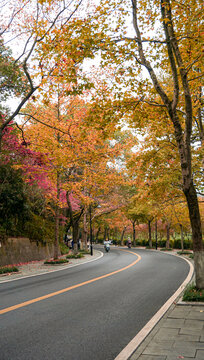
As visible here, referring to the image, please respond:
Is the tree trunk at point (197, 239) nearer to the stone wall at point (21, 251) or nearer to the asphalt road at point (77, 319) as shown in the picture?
the asphalt road at point (77, 319)

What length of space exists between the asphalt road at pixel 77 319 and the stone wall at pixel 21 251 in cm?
677

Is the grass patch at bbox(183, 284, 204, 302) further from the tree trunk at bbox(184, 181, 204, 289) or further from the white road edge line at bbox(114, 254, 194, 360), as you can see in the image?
the white road edge line at bbox(114, 254, 194, 360)

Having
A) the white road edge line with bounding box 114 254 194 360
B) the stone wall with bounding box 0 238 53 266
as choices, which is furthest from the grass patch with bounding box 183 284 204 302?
the stone wall with bounding box 0 238 53 266

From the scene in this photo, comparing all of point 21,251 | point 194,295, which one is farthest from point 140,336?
point 21,251

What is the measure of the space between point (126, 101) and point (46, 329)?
6.21 m

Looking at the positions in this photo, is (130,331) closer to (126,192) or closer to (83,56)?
(83,56)

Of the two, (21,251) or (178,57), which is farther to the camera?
(21,251)

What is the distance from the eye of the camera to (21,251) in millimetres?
17141

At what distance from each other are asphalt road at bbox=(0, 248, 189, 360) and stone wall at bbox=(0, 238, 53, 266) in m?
6.77

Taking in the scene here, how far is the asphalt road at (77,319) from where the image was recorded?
3.91 m

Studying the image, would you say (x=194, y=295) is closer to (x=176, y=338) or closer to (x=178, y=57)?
(x=176, y=338)

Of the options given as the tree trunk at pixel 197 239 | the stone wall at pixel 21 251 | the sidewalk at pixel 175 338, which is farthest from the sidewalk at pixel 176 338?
the stone wall at pixel 21 251

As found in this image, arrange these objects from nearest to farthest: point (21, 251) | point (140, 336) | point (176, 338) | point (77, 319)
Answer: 1. point (176, 338)
2. point (140, 336)
3. point (77, 319)
4. point (21, 251)

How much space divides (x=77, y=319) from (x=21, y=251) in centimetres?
1286
